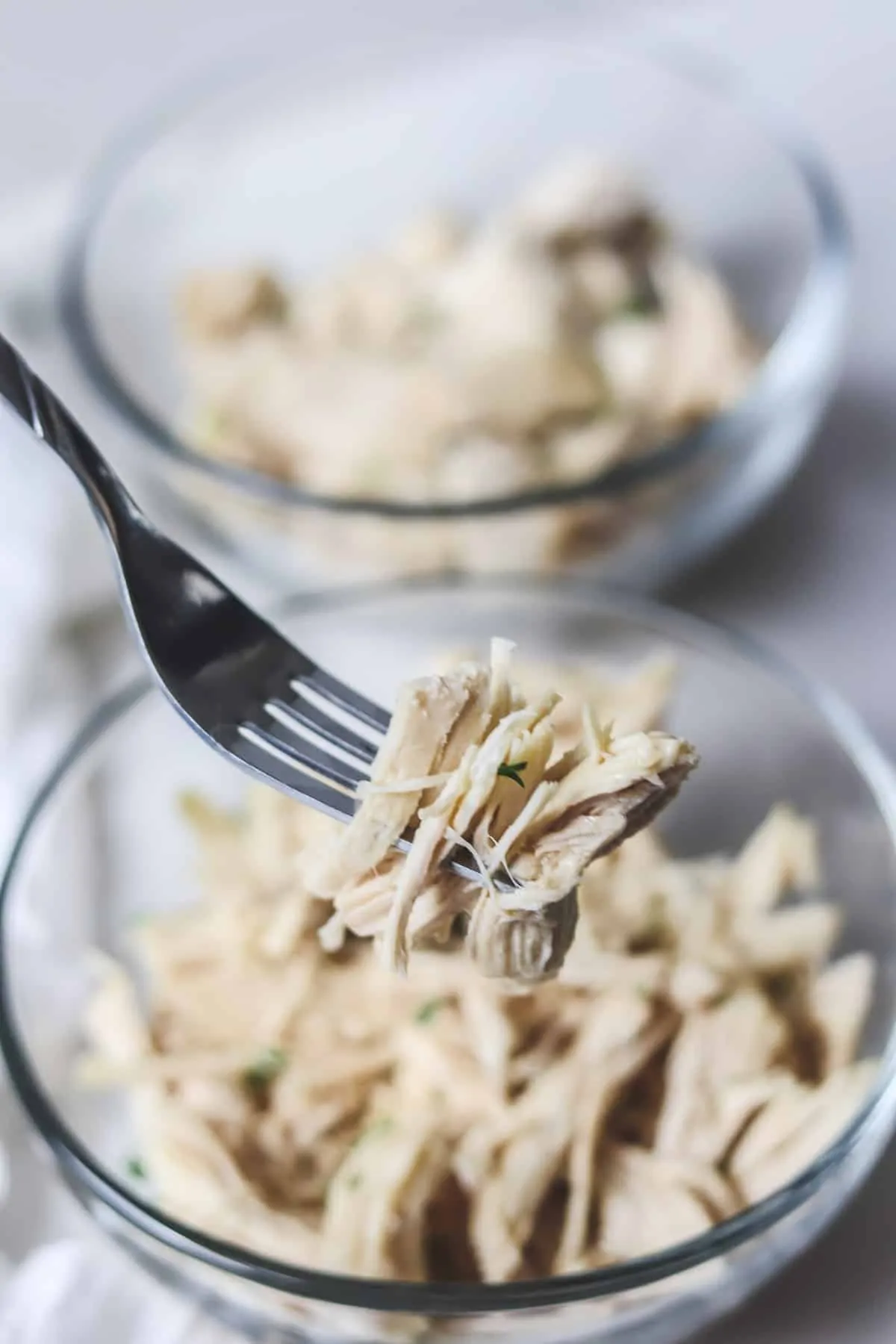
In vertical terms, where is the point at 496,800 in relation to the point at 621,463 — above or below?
below

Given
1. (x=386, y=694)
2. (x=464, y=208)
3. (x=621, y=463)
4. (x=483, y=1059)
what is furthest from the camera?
(x=464, y=208)

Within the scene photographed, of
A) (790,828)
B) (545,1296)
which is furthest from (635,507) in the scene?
(545,1296)

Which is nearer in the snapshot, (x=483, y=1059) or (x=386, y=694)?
(x=483, y=1059)

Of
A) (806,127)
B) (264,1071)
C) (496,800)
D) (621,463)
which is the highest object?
(806,127)

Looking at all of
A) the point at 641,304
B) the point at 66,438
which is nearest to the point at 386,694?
the point at 66,438

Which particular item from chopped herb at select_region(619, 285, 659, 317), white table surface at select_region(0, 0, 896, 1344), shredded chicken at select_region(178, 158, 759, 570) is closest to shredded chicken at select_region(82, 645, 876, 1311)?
white table surface at select_region(0, 0, 896, 1344)

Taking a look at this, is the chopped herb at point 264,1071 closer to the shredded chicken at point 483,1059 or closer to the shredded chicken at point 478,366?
the shredded chicken at point 483,1059

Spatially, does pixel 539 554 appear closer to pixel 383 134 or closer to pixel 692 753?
pixel 692 753

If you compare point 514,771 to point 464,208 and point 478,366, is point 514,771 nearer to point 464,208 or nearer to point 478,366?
point 478,366

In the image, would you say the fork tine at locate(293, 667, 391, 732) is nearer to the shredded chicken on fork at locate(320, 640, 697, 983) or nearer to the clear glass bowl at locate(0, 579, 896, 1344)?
the shredded chicken on fork at locate(320, 640, 697, 983)
